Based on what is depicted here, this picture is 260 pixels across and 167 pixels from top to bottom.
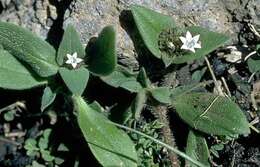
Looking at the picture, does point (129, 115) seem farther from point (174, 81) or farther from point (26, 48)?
point (26, 48)

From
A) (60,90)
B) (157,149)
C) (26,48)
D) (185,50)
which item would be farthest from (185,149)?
(26,48)

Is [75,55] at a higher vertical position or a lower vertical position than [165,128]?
higher

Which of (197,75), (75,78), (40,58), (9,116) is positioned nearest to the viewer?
(75,78)

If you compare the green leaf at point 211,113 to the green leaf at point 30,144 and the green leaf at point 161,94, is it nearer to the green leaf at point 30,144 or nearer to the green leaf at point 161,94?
the green leaf at point 161,94

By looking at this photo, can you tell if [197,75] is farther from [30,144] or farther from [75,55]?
[30,144]

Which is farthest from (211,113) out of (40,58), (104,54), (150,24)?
(40,58)
